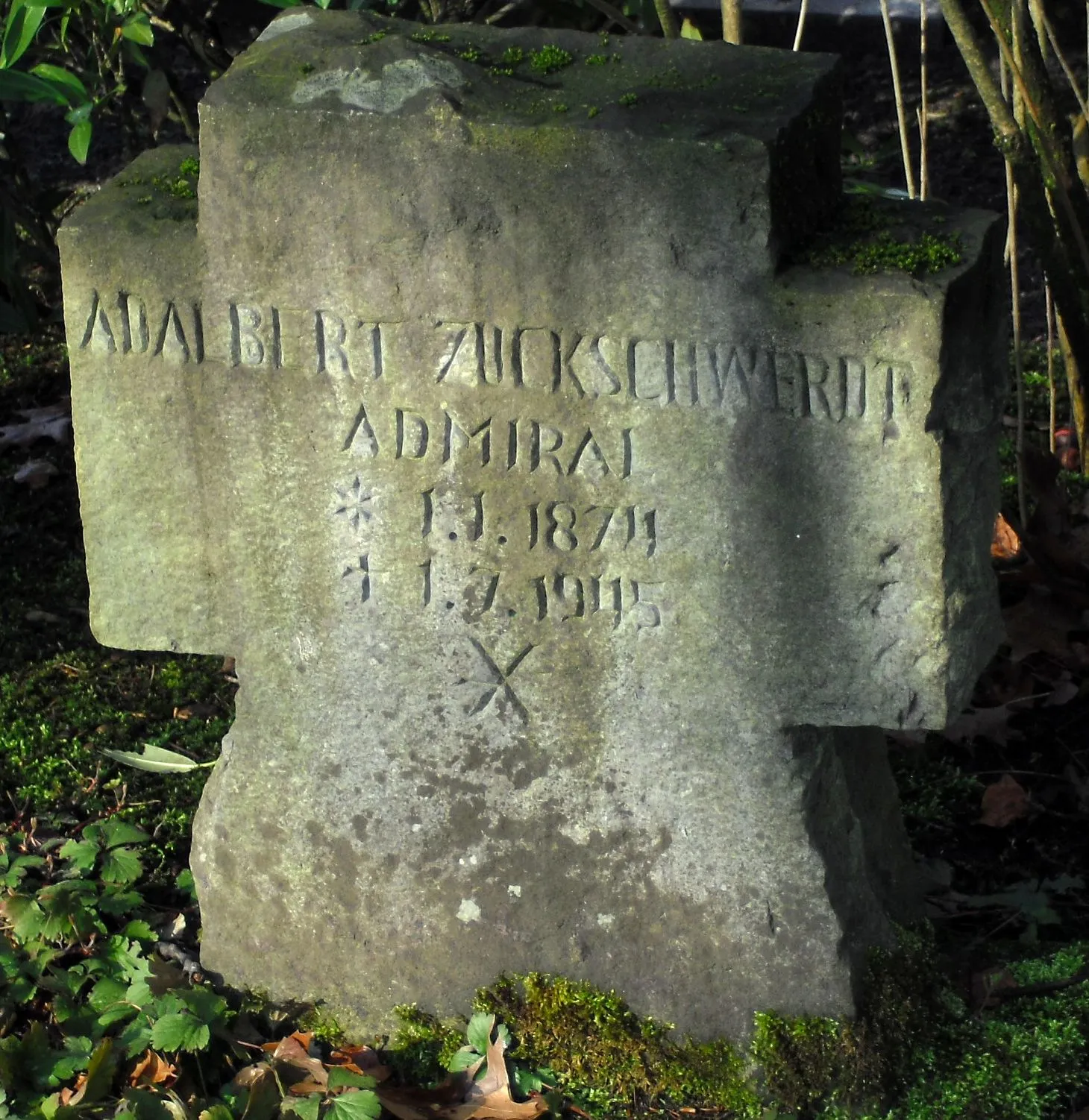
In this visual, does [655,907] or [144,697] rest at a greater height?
[655,907]

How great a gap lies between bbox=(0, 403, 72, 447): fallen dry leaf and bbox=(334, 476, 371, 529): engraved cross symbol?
2684mm

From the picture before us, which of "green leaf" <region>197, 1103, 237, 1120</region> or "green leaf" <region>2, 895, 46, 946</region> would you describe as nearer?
"green leaf" <region>197, 1103, 237, 1120</region>

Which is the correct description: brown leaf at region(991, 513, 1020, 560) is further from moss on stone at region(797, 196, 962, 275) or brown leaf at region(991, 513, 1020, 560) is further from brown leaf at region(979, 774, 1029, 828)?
moss on stone at region(797, 196, 962, 275)

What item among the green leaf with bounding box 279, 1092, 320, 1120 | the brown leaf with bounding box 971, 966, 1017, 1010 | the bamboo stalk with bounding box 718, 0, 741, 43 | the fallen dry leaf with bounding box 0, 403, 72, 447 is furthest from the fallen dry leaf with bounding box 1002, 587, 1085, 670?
the fallen dry leaf with bounding box 0, 403, 72, 447

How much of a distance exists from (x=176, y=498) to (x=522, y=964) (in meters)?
0.96

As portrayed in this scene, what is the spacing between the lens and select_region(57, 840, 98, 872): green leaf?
305 centimetres

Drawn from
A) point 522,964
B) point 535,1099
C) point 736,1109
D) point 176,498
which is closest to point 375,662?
point 176,498

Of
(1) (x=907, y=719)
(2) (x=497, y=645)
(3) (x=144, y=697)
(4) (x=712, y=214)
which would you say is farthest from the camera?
(3) (x=144, y=697)

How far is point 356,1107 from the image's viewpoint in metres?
2.44

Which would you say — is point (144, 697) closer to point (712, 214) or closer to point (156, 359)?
point (156, 359)

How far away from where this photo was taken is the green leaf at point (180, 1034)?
2533 millimetres

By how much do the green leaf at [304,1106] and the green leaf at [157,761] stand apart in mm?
1085

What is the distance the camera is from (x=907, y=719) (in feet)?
7.52

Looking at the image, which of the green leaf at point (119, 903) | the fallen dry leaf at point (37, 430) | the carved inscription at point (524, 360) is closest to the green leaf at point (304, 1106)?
the green leaf at point (119, 903)
